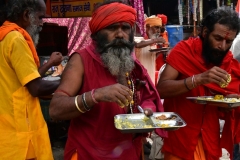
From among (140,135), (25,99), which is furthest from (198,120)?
(25,99)

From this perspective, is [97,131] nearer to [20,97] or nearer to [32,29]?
[20,97]

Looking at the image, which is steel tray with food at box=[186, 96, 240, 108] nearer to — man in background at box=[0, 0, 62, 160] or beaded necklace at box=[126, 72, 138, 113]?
beaded necklace at box=[126, 72, 138, 113]

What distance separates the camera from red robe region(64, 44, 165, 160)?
7.17ft

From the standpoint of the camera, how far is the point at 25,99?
2.75 meters

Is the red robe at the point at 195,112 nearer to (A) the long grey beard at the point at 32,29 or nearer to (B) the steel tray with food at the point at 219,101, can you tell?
(B) the steel tray with food at the point at 219,101

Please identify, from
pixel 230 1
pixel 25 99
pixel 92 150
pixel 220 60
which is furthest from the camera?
pixel 230 1

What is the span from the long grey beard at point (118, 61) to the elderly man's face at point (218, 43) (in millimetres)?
847

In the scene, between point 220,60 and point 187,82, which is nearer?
point 187,82

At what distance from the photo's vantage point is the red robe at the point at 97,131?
86.0 inches

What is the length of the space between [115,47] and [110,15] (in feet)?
0.66

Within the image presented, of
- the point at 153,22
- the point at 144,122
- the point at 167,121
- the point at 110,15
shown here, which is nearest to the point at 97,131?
the point at 144,122

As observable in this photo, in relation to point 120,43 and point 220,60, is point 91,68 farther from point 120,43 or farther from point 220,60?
point 220,60

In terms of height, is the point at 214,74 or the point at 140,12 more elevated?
the point at 140,12

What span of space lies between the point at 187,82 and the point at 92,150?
37.3 inches
